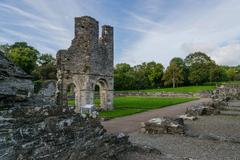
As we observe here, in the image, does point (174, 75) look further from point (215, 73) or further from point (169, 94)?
point (169, 94)

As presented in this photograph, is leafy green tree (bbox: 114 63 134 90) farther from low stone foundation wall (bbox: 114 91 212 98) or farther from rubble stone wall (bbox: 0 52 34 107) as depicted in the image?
rubble stone wall (bbox: 0 52 34 107)

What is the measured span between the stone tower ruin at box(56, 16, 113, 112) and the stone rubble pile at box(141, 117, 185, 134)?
29.1 ft

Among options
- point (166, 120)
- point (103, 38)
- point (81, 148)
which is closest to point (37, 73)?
point (103, 38)

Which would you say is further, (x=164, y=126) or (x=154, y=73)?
(x=154, y=73)

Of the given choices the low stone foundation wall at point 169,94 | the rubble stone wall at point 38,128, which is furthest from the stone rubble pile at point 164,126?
the low stone foundation wall at point 169,94

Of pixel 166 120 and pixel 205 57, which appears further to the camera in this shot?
pixel 205 57

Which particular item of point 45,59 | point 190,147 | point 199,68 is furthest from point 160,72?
point 190,147

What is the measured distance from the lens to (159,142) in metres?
8.03

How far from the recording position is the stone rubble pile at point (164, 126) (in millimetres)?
9133

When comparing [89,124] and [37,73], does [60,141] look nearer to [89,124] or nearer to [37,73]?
[89,124]

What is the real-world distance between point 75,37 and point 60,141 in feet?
49.8

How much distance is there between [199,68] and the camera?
6544 cm

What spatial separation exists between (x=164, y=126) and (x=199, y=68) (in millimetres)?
60332

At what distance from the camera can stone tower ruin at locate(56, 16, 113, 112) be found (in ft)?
58.3
